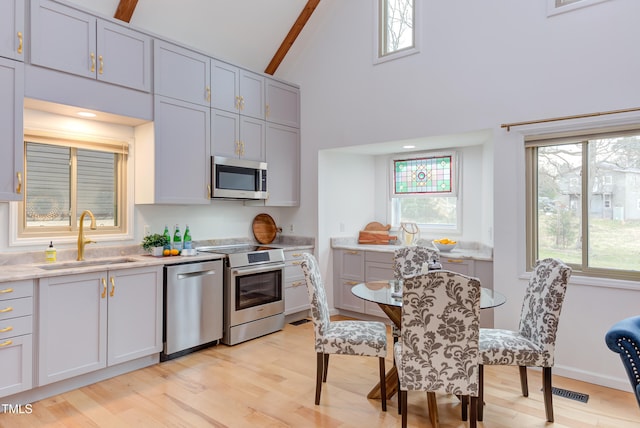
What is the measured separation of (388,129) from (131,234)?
9.16 ft

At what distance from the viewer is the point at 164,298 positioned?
3361mm

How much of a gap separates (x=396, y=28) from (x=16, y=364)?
436 centimetres

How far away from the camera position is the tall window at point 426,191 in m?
4.69

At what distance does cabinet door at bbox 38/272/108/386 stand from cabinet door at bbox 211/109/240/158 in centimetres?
171

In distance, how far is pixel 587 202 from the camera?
312 cm

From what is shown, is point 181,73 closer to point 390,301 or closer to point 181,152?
point 181,152

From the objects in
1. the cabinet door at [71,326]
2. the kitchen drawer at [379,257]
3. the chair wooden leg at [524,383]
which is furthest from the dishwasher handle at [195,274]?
the chair wooden leg at [524,383]

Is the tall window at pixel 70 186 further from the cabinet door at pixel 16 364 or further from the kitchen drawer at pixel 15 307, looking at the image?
the cabinet door at pixel 16 364

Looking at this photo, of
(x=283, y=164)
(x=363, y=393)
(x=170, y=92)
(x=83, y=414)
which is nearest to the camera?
(x=83, y=414)

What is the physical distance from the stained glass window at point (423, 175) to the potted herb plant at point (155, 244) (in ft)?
9.51

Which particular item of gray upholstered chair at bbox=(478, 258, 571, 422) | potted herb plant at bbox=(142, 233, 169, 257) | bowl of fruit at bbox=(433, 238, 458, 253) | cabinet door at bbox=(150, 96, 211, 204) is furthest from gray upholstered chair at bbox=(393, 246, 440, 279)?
potted herb plant at bbox=(142, 233, 169, 257)

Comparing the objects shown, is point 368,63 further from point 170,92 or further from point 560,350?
point 560,350

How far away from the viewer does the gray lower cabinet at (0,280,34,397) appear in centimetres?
248

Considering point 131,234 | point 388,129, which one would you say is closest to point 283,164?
point 388,129
